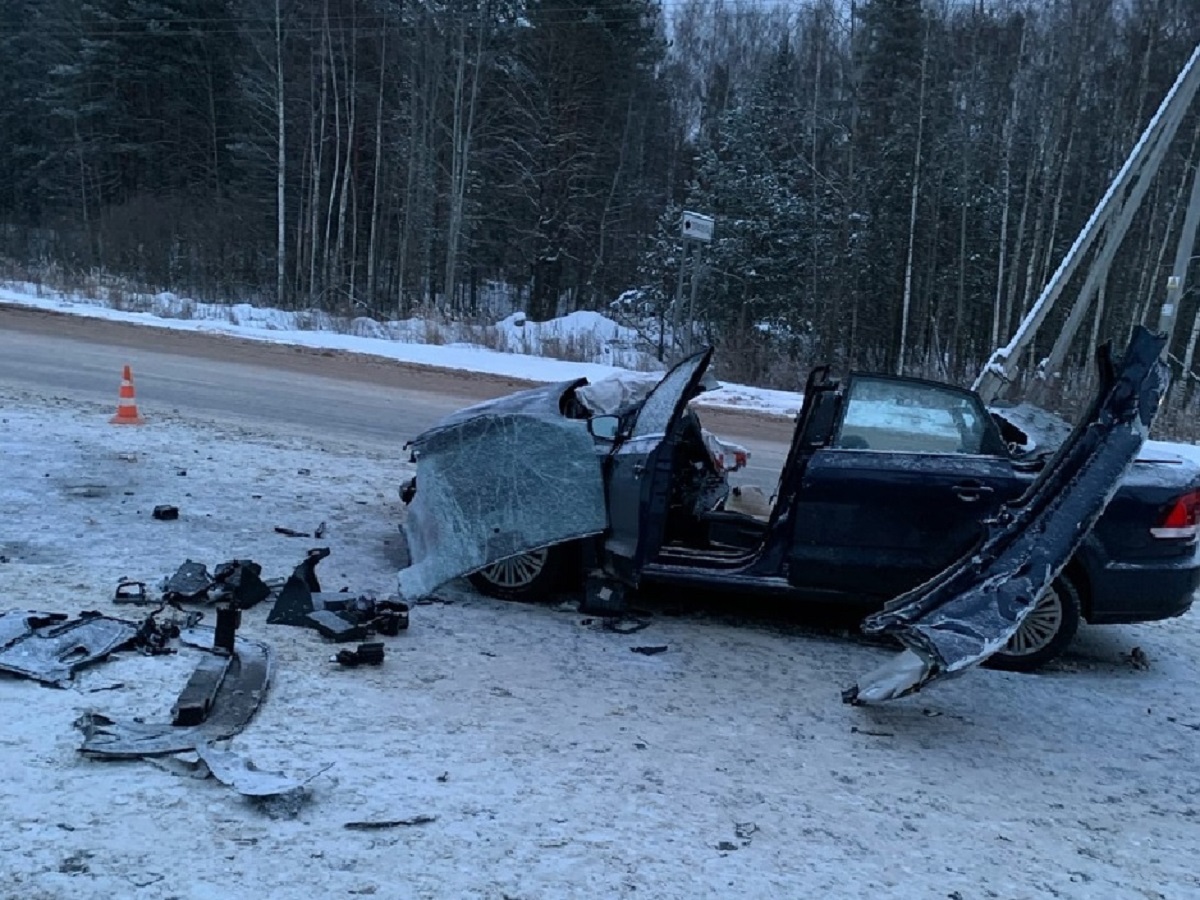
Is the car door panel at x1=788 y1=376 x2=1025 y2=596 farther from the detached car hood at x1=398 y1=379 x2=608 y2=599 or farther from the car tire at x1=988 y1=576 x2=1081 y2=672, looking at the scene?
the detached car hood at x1=398 y1=379 x2=608 y2=599

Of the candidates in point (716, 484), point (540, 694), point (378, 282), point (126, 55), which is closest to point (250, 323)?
point (378, 282)

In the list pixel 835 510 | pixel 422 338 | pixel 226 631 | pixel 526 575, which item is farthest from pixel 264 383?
pixel 835 510

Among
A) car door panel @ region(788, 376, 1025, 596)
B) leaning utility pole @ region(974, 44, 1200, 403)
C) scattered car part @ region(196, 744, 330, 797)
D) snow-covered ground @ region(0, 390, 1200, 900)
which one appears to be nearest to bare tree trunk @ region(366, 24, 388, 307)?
leaning utility pole @ region(974, 44, 1200, 403)

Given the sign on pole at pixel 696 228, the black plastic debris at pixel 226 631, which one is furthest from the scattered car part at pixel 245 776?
the sign on pole at pixel 696 228

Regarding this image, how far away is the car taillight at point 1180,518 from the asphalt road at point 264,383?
15.2 ft

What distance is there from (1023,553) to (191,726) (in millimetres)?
3665

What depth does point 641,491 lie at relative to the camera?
542cm

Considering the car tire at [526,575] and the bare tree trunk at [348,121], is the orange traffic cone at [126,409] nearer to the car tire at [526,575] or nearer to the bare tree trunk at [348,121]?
the car tire at [526,575]

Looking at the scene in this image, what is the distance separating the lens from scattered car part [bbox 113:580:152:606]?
203 inches

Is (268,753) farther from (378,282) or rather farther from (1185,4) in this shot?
(378,282)

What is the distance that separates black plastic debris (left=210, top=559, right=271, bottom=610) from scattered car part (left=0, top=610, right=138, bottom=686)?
2.08 feet

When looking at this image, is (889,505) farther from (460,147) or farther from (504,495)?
(460,147)

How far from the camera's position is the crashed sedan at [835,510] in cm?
523

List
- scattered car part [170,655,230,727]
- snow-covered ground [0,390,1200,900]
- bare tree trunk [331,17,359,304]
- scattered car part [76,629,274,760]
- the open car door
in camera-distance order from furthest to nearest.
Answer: bare tree trunk [331,17,359,304] → the open car door → scattered car part [170,655,230,727] → scattered car part [76,629,274,760] → snow-covered ground [0,390,1200,900]
